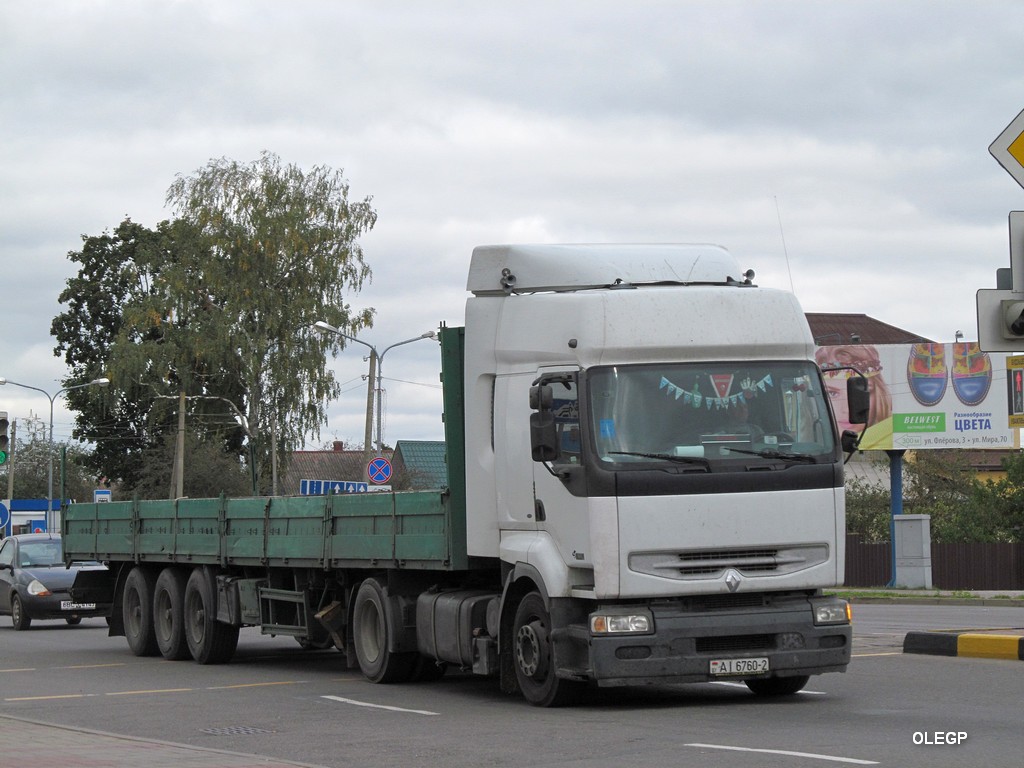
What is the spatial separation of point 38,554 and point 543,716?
59.6 feet

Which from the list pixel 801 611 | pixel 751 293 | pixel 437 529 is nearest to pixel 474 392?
pixel 437 529

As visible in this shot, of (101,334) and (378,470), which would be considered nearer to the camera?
(378,470)

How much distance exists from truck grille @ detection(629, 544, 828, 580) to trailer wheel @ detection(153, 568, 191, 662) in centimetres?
936

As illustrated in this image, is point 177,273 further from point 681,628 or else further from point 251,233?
point 681,628

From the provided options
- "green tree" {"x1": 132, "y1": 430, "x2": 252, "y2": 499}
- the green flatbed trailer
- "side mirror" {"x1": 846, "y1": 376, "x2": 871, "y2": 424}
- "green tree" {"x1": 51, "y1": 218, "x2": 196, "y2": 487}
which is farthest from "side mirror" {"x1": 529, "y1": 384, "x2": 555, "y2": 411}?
"green tree" {"x1": 51, "y1": 218, "x2": 196, "y2": 487}

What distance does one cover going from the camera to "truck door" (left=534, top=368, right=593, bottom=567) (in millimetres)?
11789

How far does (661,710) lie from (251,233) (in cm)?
4446

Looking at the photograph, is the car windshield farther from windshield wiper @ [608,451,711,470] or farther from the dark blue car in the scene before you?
windshield wiper @ [608,451,711,470]

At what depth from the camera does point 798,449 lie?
12.1 meters

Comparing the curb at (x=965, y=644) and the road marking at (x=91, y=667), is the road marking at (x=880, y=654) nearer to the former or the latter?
the curb at (x=965, y=644)

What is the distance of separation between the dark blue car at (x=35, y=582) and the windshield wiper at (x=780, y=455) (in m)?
16.8

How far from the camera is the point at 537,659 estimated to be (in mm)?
12266

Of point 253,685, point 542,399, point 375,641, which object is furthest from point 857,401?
point 253,685

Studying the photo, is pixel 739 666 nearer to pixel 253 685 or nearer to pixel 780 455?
pixel 780 455
